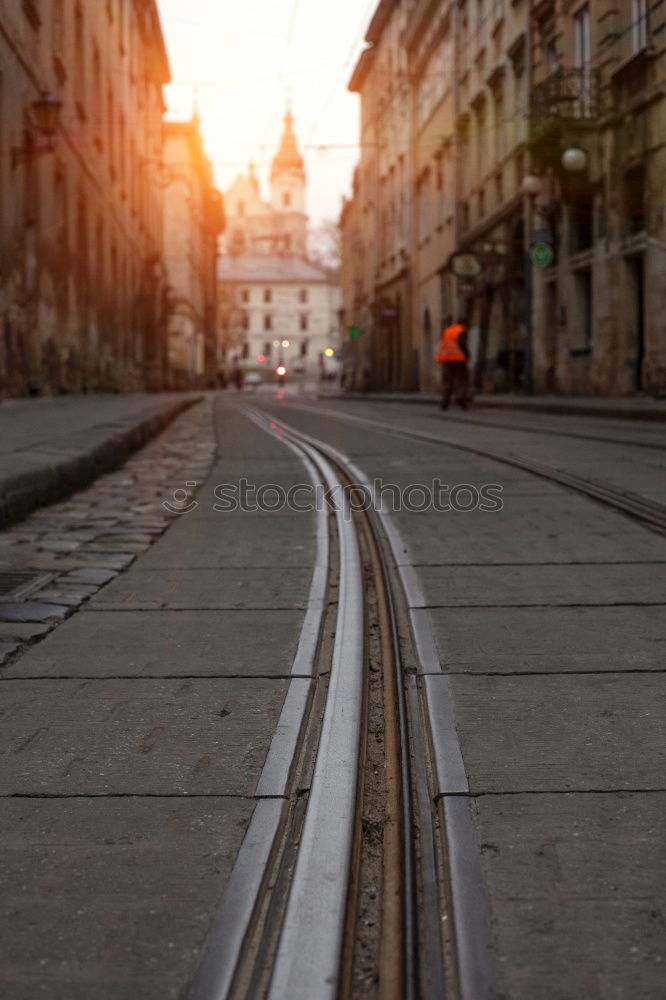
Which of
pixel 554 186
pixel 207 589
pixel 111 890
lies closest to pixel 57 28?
pixel 554 186

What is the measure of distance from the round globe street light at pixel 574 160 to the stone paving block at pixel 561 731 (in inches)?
818

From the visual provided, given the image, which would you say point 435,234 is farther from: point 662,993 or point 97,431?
point 662,993

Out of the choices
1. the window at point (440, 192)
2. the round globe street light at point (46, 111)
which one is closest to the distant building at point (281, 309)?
the window at point (440, 192)

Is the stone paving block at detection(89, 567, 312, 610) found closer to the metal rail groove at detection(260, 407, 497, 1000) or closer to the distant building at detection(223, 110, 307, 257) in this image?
the metal rail groove at detection(260, 407, 497, 1000)

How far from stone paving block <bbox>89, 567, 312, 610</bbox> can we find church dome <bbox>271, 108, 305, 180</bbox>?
152 metres

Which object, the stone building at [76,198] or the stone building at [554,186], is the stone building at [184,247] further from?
the stone building at [554,186]

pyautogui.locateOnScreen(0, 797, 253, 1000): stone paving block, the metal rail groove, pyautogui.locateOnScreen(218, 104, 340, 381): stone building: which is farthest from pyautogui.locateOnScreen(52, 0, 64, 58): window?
pyautogui.locateOnScreen(218, 104, 340, 381): stone building

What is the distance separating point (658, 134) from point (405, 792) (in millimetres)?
20297

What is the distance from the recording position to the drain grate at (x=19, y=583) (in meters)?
4.46

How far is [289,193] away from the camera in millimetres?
152125

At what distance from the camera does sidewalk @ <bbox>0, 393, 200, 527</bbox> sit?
678 centimetres

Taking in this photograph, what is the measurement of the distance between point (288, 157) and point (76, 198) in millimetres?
135216

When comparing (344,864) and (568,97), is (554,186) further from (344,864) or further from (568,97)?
(344,864)

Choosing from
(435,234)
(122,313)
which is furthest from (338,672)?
(435,234)
